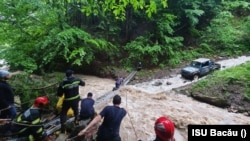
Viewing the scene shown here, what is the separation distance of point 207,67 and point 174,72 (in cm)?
220

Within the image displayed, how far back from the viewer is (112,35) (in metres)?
19.0

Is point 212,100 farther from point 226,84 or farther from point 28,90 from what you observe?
point 28,90

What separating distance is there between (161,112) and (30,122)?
Answer: 5.78 metres

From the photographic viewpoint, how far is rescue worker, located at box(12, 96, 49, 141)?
5.08m

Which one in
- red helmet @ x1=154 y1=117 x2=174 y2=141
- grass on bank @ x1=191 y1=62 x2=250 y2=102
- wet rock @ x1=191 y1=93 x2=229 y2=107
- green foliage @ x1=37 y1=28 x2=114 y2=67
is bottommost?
wet rock @ x1=191 y1=93 x2=229 y2=107

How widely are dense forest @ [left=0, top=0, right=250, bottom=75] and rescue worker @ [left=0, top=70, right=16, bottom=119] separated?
572 cm

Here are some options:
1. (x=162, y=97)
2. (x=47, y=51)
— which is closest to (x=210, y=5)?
(x=162, y=97)

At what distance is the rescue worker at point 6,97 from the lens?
6.09 meters

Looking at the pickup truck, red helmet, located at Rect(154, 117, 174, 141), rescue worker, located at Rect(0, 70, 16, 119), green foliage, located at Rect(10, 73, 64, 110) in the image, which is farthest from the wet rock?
red helmet, located at Rect(154, 117, 174, 141)

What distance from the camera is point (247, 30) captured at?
21219 millimetres

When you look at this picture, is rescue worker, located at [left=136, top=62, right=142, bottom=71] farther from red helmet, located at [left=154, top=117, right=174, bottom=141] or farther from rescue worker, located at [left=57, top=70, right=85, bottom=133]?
red helmet, located at [left=154, top=117, right=174, bottom=141]

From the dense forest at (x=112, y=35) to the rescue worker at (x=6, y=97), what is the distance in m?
5.72

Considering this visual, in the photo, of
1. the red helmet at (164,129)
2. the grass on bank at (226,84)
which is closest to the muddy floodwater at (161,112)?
the grass on bank at (226,84)

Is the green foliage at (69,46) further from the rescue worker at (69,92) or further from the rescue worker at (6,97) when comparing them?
the rescue worker at (6,97)
